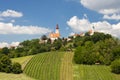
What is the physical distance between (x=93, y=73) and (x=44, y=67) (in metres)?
19.2

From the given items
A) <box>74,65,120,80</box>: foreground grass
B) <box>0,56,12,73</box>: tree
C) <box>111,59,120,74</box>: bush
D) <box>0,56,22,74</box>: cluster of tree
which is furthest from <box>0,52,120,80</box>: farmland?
<box>0,56,12,73</box>: tree

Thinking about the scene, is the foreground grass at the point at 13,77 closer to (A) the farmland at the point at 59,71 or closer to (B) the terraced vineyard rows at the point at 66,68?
(A) the farmland at the point at 59,71

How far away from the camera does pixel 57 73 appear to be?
95.4 metres

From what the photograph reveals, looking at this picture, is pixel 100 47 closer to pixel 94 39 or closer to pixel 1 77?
pixel 94 39

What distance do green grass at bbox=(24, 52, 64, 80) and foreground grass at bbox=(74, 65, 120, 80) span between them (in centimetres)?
722

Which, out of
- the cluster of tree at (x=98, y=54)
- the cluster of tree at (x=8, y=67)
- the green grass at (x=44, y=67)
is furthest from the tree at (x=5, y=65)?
the cluster of tree at (x=98, y=54)

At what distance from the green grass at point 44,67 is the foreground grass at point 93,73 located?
722 cm

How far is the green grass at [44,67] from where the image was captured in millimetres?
91387

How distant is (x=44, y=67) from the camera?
102688 mm

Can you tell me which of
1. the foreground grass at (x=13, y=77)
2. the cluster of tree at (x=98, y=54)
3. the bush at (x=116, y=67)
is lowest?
the foreground grass at (x=13, y=77)

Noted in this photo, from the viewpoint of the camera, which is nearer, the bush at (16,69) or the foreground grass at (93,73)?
the foreground grass at (93,73)

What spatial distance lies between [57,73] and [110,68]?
Answer: 22253 millimetres

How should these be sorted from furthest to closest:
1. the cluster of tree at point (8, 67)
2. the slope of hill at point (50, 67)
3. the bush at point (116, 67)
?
1. the bush at point (116, 67)
2. the cluster of tree at point (8, 67)
3. the slope of hill at point (50, 67)

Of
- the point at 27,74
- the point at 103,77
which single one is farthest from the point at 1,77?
the point at 103,77
